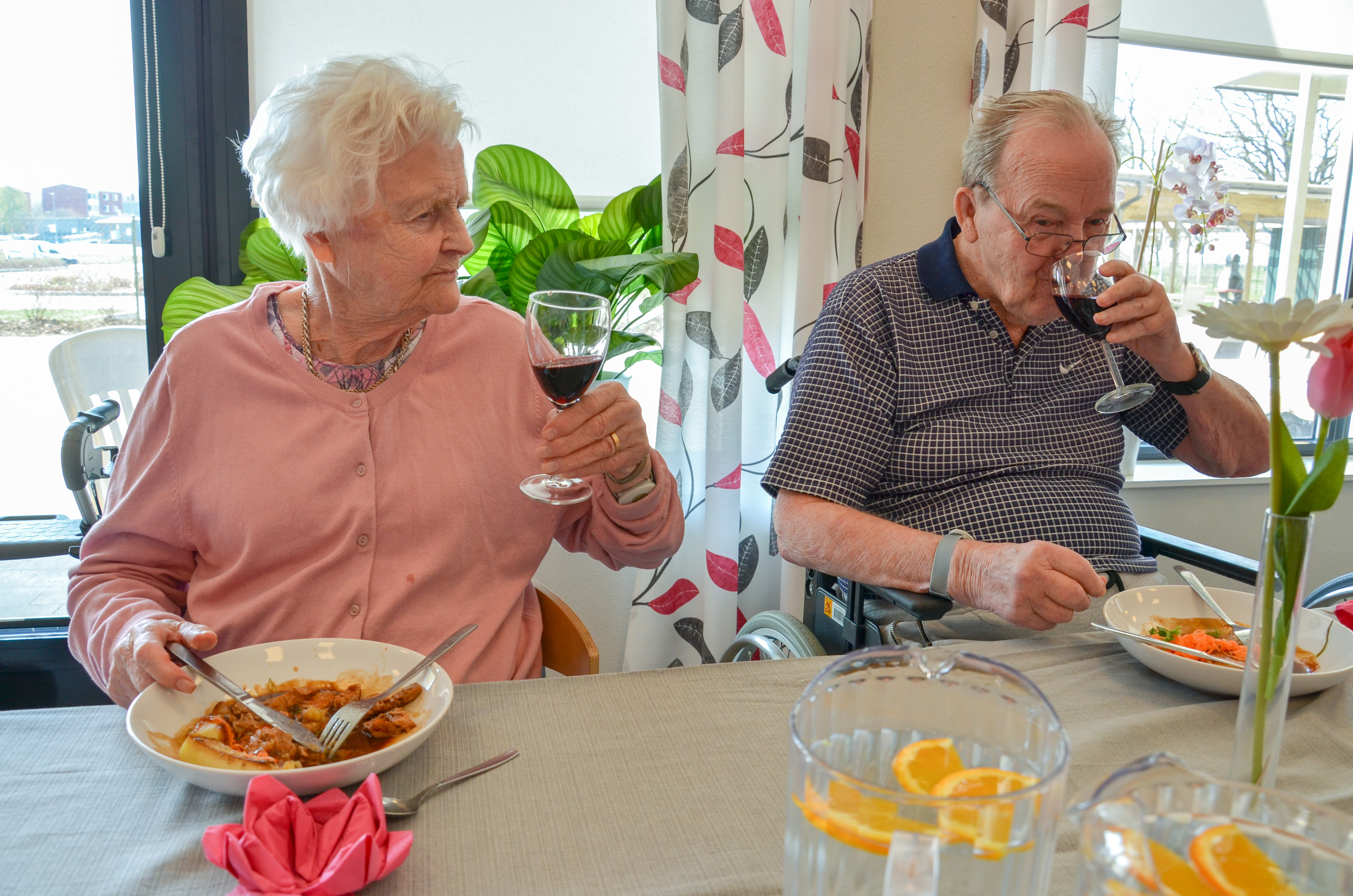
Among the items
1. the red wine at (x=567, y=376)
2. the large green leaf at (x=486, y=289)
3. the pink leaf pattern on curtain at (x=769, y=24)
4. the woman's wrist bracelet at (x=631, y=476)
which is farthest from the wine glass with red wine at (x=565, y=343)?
the pink leaf pattern on curtain at (x=769, y=24)

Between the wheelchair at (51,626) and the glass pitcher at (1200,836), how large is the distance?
7.77ft

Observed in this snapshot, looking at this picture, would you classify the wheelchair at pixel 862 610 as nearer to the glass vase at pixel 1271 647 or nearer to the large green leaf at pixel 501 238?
the glass vase at pixel 1271 647

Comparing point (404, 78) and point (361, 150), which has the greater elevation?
point (404, 78)

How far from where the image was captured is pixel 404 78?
52.3 inches

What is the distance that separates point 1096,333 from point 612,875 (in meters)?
1.19

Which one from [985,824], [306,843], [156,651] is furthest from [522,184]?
[985,824]

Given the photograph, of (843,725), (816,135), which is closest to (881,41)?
(816,135)

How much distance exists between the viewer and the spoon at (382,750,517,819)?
78 centimetres

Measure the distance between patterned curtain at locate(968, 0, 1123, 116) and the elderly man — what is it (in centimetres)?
92

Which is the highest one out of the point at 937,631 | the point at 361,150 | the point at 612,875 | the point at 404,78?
the point at 404,78

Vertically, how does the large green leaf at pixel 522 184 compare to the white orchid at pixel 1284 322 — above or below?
above

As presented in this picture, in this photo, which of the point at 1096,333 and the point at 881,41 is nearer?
the point at 1096,333

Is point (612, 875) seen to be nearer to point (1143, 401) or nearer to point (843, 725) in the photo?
point (843, 725)

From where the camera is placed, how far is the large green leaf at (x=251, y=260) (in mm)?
2117
